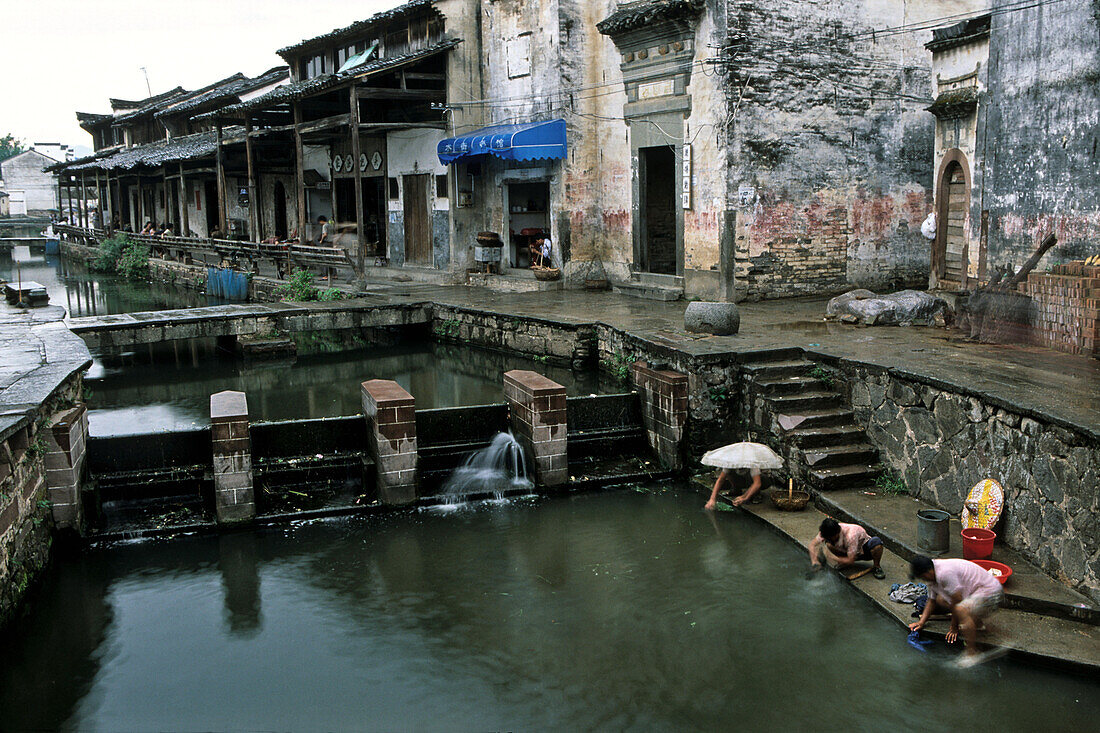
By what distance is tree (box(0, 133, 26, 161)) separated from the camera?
3029 inches

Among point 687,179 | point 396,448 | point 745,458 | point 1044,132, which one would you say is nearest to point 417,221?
point 687,179

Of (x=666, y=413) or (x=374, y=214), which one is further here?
(x=374, y=214)

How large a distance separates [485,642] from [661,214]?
13536mm

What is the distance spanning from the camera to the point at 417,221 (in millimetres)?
22797

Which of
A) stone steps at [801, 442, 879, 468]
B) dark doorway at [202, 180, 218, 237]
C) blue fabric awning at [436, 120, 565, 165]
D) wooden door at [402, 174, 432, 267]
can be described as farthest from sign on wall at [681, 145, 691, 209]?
dark doorway at [202, 180, 218, 237]

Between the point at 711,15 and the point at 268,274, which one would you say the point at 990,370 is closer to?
the point at 711,15

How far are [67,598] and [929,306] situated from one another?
36.5 feet

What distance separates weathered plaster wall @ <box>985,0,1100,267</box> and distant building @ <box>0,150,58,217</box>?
60.8 m

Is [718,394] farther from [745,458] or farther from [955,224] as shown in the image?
[955,224]

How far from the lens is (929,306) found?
41.7ft

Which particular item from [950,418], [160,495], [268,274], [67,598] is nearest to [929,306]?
[950,418]

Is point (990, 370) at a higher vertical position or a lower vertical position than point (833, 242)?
lower

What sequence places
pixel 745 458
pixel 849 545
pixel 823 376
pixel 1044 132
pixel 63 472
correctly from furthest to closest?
pixel 1044 132, pixel 823 376, pixel 745 458, pixel 63 472, pixel 849 545

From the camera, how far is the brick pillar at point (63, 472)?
28.0 ft
